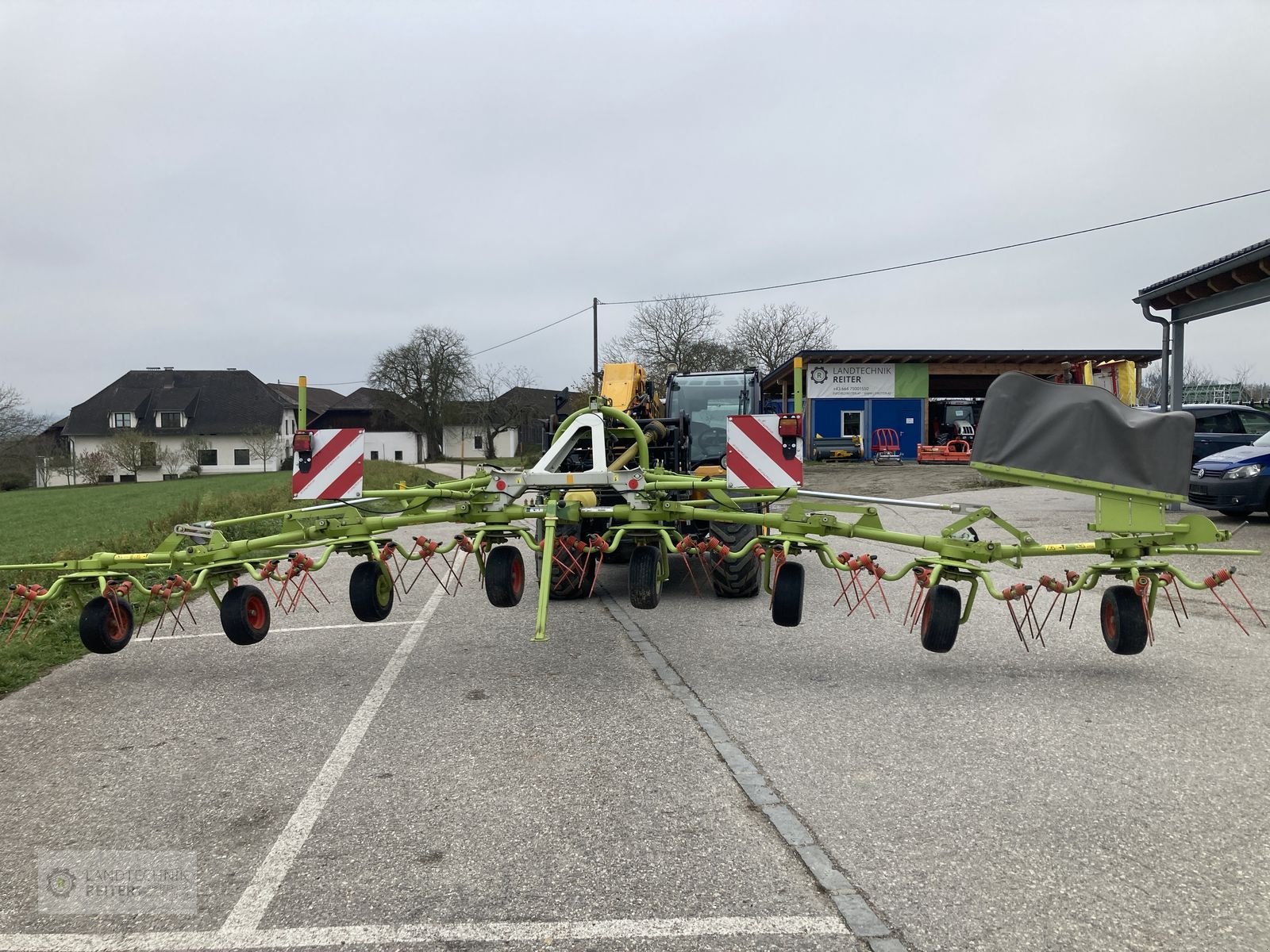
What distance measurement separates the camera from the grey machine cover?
4941mm

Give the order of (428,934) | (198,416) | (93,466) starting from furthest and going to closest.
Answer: (198,416) < (93,466) < (428,934)

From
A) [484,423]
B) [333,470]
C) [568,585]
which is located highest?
[484,423]

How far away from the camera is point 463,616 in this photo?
7.87 m

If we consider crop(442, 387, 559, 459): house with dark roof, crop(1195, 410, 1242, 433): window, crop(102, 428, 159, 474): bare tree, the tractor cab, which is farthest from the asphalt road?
crop(102, 428, 159, 474): bare tree

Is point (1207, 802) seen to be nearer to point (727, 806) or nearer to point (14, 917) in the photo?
point (727, 806)

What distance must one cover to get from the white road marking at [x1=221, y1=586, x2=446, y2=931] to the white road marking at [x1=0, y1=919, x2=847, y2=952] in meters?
0.11

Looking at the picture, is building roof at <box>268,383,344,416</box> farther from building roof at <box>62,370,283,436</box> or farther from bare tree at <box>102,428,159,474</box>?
bare tree at <box>102,428,159,474</box>

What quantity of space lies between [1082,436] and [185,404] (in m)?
80.8

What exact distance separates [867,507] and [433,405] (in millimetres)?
63422

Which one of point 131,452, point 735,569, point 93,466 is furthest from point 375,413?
point 735,569

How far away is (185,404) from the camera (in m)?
74.1

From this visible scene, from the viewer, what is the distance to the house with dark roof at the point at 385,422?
6756 centimetres

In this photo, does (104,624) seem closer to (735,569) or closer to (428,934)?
(428,934)

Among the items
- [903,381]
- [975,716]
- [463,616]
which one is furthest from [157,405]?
[975,716]
